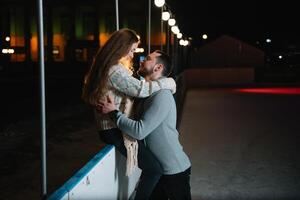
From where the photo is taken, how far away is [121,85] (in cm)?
351

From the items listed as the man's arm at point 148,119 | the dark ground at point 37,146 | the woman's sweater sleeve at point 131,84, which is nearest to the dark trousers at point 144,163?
the man's arm at point 148,119

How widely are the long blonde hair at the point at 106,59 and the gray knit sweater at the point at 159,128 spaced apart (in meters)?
0.22

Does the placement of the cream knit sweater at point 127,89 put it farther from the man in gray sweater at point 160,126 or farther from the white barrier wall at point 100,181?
the white barrier wall at point 100,181

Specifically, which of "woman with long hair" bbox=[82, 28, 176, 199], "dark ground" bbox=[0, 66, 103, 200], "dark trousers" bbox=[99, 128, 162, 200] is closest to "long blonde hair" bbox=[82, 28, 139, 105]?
"woman with long hair" bbox=[82, 28, 176, 199]

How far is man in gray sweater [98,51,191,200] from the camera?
3396 millimetres

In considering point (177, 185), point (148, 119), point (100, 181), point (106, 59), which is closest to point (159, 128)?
point (148, 119)

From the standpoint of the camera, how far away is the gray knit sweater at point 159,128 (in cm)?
339

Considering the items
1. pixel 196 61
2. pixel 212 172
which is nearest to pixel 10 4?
pixel 196 61

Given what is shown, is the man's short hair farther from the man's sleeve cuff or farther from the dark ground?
the dark ground

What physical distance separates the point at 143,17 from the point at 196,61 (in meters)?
13.1

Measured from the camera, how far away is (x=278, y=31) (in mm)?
79562

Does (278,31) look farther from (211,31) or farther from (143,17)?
(143,17)

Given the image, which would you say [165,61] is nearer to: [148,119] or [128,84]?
[128,84]

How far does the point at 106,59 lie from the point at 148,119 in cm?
53
